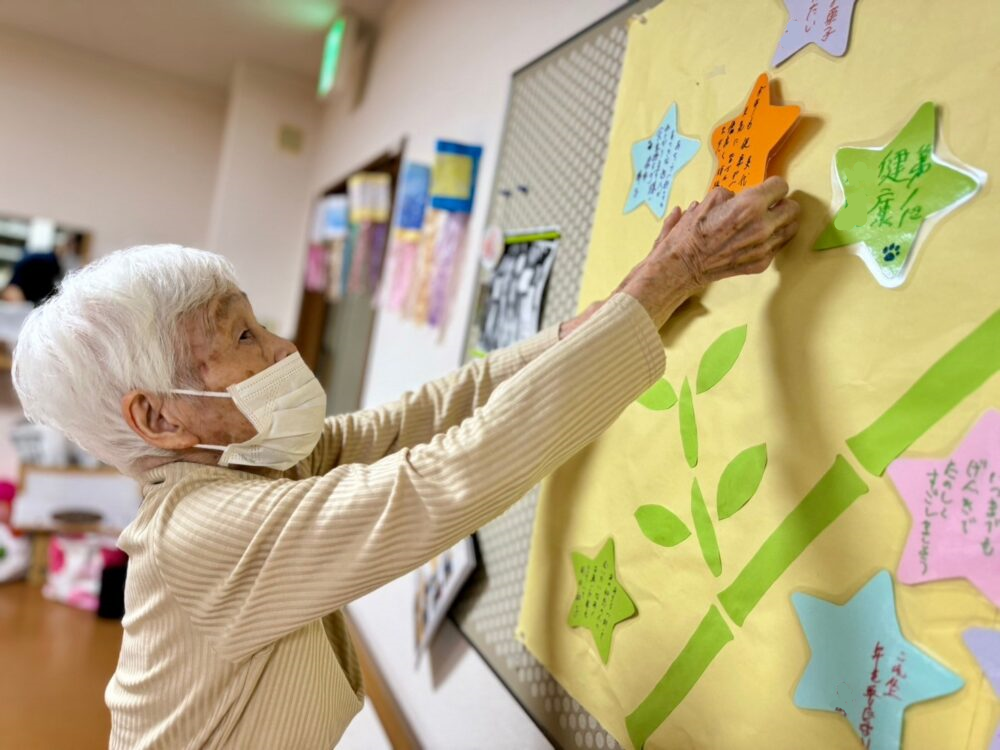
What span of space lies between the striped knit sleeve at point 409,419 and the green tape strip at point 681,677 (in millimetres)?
441

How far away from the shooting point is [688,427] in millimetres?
761

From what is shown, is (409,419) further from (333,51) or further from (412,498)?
(333,51)

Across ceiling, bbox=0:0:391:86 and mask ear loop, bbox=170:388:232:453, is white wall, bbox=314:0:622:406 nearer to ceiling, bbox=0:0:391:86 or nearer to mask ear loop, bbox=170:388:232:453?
ceiling, bbox=0:0:391:86

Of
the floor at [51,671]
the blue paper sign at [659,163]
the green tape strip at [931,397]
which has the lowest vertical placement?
the floor at [51,671]

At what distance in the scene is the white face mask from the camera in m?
0.81

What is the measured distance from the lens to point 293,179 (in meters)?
4.00

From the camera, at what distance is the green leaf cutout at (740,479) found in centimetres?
67

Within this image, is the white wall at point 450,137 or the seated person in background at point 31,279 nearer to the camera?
the white wall at point 450,137

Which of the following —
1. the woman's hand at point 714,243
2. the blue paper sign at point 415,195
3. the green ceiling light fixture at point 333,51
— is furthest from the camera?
the green ceiling light fixture at point 333,51

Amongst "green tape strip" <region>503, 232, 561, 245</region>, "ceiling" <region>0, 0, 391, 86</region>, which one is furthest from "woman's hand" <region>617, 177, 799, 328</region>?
"ceiling" <region>0, 0, 391, 86</region>

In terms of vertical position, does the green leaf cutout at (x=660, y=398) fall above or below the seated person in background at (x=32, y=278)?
above

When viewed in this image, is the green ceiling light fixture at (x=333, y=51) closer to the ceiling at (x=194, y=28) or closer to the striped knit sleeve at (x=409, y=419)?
the ceiling at (x=194, y=28)

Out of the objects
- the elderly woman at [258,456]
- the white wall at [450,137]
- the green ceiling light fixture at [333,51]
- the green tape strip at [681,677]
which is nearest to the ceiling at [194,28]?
the green ceiling light fixture at [333,51]

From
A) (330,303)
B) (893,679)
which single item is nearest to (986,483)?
(893,679)
